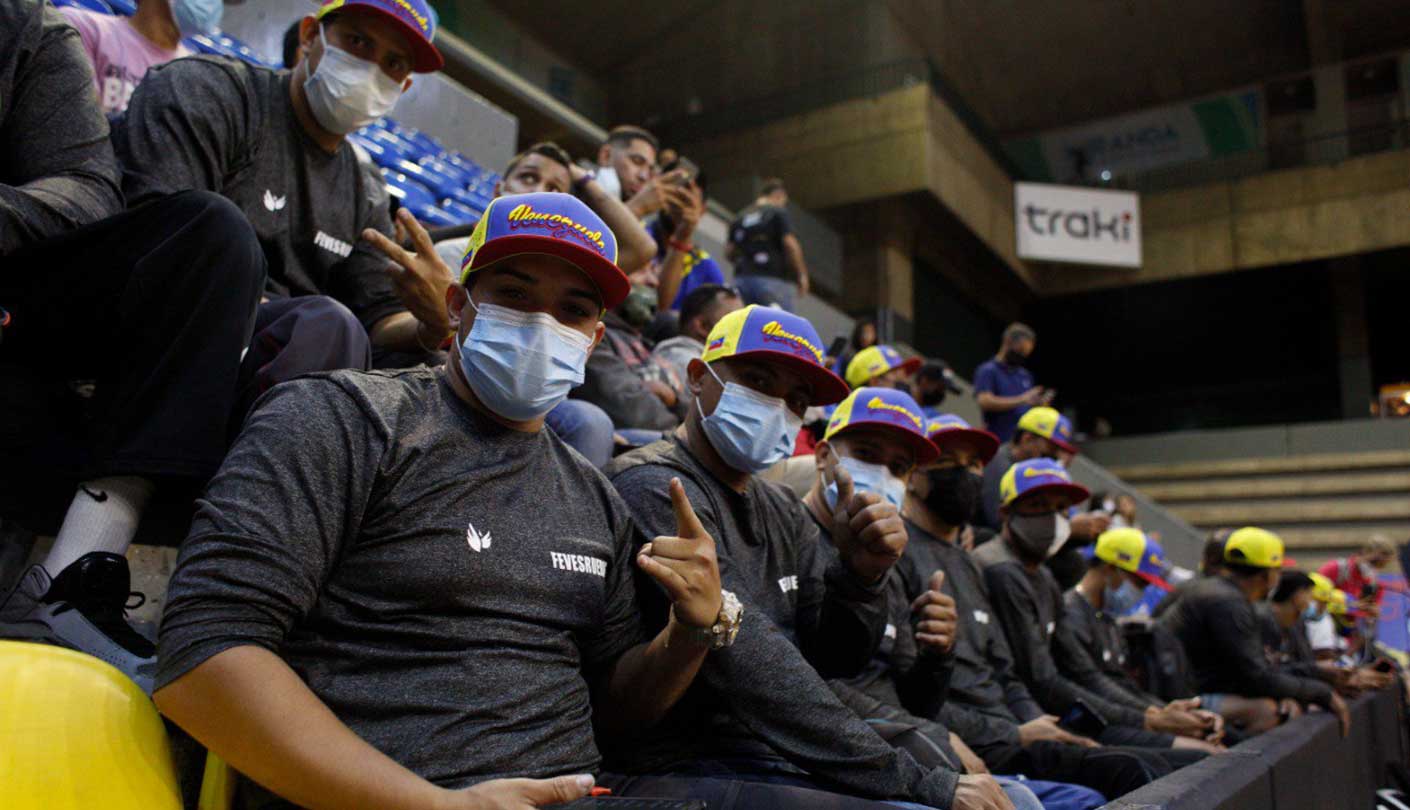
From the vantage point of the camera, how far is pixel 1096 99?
18.4 m

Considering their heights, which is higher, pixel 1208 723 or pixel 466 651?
pixel 466 651

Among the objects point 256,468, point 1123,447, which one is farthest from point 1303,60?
point 256,468

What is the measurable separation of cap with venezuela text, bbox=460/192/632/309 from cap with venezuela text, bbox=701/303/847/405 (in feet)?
2.30

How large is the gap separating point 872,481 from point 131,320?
198cm

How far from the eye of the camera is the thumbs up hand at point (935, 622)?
2730 millimetres

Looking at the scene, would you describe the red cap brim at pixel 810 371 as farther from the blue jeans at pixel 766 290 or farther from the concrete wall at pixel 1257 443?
the concrete wall at pixel 1257 443

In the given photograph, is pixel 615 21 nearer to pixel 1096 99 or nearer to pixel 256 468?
pixel 1096 99

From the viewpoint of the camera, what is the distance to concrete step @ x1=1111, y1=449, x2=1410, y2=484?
50.8ft

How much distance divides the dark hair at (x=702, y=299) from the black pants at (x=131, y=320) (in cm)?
252

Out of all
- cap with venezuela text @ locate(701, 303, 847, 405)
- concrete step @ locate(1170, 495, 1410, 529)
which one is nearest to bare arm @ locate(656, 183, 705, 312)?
cap with venezuela text @ locate(701, 303, 847, 405)

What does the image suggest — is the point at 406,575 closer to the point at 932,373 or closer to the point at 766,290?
the point at 766,290

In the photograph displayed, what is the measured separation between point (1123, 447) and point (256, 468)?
60.6ft

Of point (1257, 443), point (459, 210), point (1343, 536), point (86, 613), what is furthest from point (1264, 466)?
point (86, 613)

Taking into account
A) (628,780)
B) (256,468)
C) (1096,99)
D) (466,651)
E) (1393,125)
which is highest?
(1096,99)
